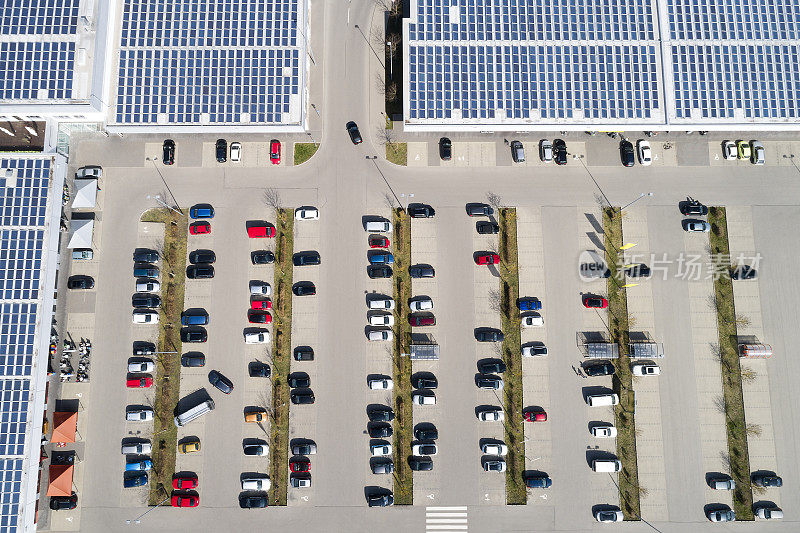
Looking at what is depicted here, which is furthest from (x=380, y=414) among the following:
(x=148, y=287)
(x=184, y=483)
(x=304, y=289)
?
(x=148, y=287)

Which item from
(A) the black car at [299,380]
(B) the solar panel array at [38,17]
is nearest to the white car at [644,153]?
(A) the black car at [299,380]

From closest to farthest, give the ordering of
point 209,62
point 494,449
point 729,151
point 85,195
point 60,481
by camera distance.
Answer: point 60,481 → point 494,449 → point 209,62 → point 85,195 → point 729,151

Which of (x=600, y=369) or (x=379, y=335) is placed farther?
(x=379, y=335)

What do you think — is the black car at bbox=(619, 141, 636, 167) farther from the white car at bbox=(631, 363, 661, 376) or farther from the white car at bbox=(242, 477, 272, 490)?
the white car at bbox=(242, 477, 272, 490)

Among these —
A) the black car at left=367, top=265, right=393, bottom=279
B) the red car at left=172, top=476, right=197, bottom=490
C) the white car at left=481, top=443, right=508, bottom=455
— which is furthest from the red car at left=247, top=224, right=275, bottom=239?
the white car at left=481, top=443, right=508, bottom=455

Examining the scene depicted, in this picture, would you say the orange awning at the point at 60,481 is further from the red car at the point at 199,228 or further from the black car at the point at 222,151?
the black car at the point at 222,151

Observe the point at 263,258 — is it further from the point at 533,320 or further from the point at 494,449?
the point at 494,449
